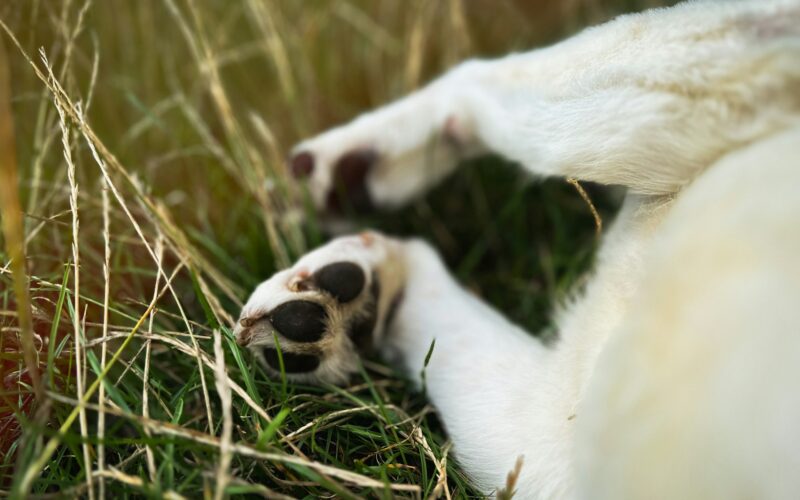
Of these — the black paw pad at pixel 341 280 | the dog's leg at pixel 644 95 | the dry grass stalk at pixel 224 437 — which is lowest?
the black paw pad at pixel 341 280

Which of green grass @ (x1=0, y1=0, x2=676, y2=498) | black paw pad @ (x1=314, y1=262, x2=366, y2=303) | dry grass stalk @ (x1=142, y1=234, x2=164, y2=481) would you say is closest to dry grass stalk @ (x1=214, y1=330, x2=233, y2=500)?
green grass @ (x1=0, y1=0, x2=676, y2=498)

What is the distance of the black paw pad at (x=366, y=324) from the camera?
65.2 inches

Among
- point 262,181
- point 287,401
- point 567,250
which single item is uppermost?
point 262,181

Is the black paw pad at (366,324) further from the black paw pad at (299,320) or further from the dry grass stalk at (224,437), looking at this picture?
the dry grass stalk at (224,437)

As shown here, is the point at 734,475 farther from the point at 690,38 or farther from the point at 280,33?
the point at 280,33

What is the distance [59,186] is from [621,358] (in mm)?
1545

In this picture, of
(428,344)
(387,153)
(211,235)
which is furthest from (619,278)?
(211,235)

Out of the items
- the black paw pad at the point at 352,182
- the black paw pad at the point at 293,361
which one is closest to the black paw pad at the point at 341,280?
the black paw pad at the point at 293,361

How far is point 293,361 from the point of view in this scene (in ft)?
5.19

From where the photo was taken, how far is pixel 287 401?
157 centimetres

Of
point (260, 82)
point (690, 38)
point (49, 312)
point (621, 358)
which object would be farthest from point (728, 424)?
point (260, 82)

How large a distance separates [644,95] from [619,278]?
402 millimetres

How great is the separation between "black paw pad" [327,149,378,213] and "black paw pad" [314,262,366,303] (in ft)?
1.52

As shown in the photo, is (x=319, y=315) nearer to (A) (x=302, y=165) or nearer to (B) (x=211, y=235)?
(A) (x=302, y=165)
